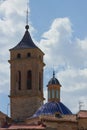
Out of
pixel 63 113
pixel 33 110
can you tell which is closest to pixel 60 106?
pixel 63 113

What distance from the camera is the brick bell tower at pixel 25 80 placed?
261 feet

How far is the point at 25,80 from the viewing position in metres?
80.4

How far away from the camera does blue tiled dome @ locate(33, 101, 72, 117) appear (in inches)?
2832

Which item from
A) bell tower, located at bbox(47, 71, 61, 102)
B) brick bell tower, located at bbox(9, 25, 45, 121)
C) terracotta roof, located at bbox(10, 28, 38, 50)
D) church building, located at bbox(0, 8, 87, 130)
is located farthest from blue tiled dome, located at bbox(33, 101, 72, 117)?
terracotta roof, located at bbox(10, 28, 38, 50)

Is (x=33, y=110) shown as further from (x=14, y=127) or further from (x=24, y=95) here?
(x=14, y=127)

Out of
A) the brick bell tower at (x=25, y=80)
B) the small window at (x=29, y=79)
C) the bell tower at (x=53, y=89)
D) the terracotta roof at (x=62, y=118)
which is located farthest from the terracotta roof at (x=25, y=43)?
the terracotta roof at (x=62, y=118)

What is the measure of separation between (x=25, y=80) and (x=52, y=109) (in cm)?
933

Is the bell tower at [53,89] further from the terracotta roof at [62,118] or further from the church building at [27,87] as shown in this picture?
the terracotta roof at [62,118]

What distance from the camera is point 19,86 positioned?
80750 millimetres

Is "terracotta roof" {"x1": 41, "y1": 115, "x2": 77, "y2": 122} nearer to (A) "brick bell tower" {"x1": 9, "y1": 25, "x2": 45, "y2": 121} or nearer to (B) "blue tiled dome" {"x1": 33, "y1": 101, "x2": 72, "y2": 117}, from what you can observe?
(B) "blue tiled dome" {"x1": 33, "y1": 101, "x2": 72, "y2": 117}

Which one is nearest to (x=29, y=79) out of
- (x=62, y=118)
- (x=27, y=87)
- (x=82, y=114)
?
(x=27, y=87)

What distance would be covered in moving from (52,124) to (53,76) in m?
9.49

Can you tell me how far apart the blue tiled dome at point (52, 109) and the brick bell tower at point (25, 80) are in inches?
238

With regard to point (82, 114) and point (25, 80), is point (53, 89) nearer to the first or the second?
point (82, 114)
